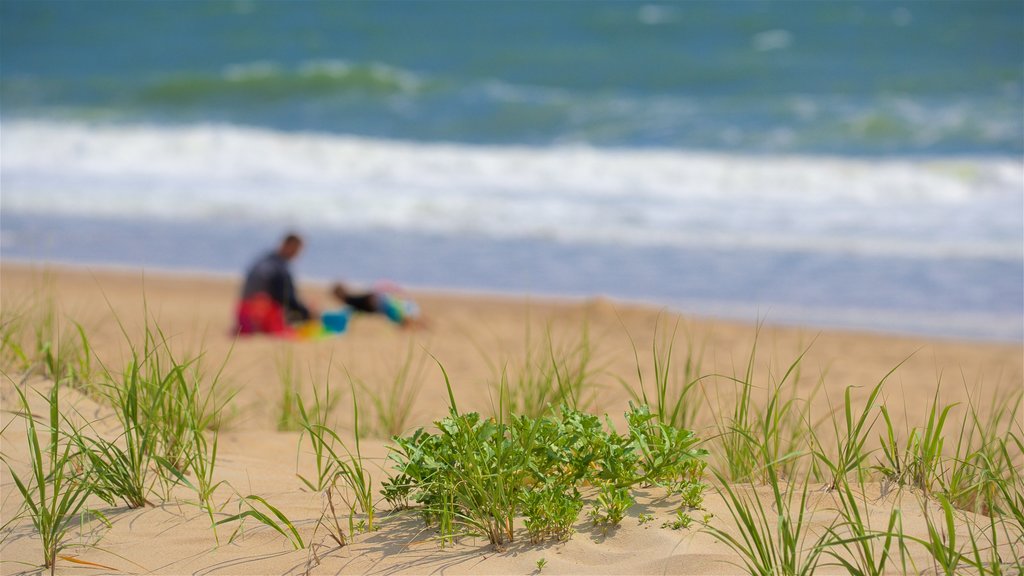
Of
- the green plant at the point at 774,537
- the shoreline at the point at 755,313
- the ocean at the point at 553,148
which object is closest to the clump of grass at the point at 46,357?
the green plant at the point at 774,537

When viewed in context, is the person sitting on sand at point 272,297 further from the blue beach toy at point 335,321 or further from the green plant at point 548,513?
the green plant at point 548,513

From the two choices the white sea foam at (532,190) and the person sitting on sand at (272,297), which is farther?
the white sea foam at (532,190)

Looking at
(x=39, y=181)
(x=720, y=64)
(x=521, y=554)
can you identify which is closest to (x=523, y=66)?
(x=720, y=64)

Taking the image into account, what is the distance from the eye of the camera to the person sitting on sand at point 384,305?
7.60 m

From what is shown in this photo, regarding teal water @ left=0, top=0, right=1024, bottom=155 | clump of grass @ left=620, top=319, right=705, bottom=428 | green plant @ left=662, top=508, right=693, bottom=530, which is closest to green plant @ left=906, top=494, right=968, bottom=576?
green plant @ left=662, top=508, right=693, bottom=530

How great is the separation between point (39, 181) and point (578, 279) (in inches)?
358

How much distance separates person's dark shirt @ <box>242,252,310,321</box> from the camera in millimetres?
7570

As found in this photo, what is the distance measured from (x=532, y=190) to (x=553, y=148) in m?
2.81

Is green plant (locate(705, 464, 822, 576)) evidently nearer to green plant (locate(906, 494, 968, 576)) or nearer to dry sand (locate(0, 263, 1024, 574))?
dry sand (locate(0, 263, 1024, 574))

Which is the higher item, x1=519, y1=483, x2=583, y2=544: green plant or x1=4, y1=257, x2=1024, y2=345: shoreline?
x1=4, y1=257, x2=1024, y2=345: shoreline

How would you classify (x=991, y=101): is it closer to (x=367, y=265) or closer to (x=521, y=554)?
(x=367, y=265)

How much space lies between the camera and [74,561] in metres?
2.61

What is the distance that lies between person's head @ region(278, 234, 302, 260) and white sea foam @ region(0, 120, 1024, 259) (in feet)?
11.3

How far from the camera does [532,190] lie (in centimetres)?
1327
